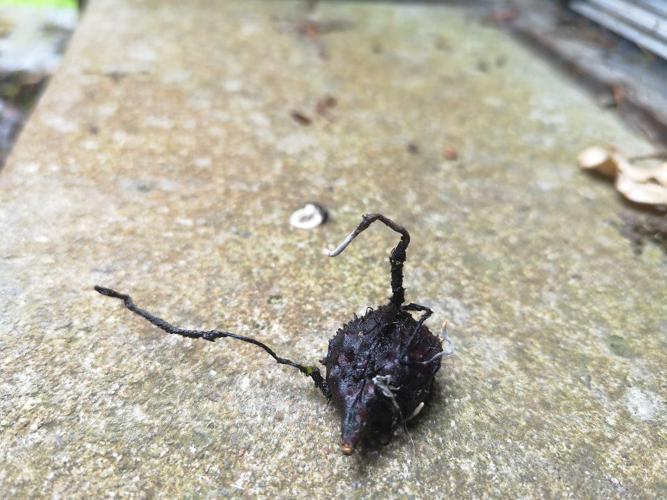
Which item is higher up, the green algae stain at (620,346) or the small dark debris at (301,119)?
the small dark debris at (301,119)

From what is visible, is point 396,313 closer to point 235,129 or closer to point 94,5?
point 235,129

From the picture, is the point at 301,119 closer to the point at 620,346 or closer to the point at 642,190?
the point at 642,190

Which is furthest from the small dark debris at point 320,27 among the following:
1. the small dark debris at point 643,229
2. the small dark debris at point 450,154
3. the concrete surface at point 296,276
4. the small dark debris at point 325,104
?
the small dark debris at point 643,229

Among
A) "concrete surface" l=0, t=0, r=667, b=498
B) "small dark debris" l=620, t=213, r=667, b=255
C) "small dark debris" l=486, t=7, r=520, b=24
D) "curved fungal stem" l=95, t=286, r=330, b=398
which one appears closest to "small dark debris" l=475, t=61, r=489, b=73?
"concrete surface" l=0, t=0, r=667, b=498

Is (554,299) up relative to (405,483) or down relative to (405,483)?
down

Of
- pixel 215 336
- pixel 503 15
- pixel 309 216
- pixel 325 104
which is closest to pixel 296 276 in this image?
pixel 309 216

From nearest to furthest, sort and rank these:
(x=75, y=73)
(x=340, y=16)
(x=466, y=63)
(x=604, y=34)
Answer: (x=75, y=73) < (x=466, y=63) < (x=604, y=34) < (x=340, y=16)

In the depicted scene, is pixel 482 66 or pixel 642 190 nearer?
pixel 642 190

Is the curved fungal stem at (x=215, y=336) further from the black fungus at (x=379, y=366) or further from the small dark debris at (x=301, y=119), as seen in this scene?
the small dark debris at (x=301, y=119)

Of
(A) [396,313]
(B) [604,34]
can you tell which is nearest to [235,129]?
(A) [396,313]
